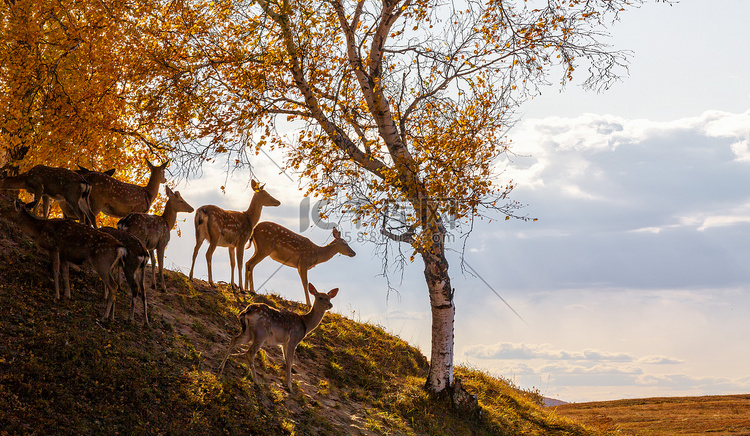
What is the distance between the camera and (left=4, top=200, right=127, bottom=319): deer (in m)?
10.8

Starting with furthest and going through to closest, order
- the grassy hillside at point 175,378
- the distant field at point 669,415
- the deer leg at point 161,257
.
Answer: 1. the distant field at point 669,415
2. the deer leg at point 161,257
3. the grassy hillside at point 175,378

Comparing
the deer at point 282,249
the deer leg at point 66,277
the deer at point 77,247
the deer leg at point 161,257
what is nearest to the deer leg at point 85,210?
the deer leg at point 161,257

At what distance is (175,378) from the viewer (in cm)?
1027

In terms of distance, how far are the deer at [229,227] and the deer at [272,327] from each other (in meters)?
4.06

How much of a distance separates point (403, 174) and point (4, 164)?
13.2 m

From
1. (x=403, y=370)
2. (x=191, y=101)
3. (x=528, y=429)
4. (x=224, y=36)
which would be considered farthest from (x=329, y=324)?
(x=224, y=36)

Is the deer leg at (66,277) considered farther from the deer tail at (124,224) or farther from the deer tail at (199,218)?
the deer tail at (199,218)

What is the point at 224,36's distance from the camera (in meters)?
16.2

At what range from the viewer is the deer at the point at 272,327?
11164 mm

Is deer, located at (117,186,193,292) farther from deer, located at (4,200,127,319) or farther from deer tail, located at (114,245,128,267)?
deer tail, located at (114,245,128,267)

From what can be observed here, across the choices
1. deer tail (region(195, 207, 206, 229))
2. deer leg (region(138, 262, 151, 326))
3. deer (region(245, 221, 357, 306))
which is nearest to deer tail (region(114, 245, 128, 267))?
deer leg (region(138, 262, 151, 326))

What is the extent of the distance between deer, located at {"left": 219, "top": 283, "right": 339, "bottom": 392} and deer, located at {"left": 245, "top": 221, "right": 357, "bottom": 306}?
14.8 ft

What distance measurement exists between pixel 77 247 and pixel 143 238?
208cm

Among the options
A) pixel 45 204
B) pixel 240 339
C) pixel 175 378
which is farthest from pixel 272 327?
pixel 45 204
